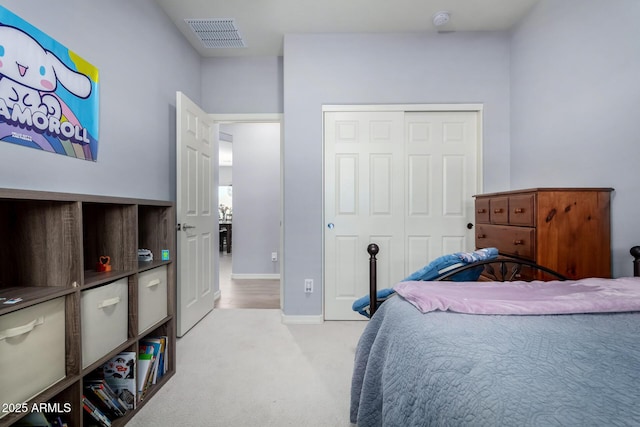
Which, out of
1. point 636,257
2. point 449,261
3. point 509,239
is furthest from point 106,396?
point 636,257

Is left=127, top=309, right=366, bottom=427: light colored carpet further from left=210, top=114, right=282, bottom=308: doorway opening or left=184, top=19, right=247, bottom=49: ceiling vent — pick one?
left=184, top=19, right=247, bottom=49: ceiling vent

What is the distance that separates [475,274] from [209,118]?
9.58 feet

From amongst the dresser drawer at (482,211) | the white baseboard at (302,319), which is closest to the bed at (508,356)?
the dresser drawer at (482,211)

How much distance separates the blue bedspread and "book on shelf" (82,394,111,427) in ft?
4.40

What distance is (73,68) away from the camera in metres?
1.64

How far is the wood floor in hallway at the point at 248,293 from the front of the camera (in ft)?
11.4

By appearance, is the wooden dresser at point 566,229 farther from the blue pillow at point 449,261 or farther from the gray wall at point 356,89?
the gray wall at point 356,89

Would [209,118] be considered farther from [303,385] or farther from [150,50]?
[303,385]

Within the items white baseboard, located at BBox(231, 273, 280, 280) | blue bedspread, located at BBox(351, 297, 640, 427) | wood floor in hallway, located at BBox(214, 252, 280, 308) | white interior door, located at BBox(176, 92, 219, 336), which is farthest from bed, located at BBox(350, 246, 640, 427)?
white baseboard, located at BBox(231, 273, 280, 280)

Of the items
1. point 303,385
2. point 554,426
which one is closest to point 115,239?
point 303,385

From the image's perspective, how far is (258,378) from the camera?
6.22 ft

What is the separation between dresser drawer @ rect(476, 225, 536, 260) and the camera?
1.78 meters

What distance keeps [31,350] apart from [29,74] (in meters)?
1.26

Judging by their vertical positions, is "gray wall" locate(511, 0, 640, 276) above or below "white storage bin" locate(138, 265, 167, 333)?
above
